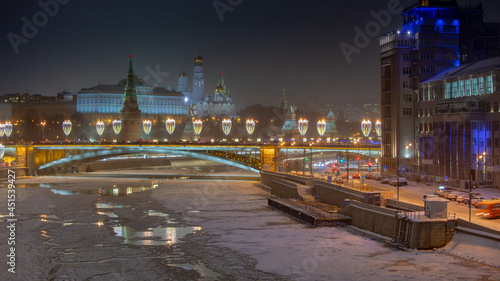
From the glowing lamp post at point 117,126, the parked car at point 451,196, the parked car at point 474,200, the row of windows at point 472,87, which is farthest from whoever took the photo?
the glowing lamp post at point 117,126

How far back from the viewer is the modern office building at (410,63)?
2290 inches

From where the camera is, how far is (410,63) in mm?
58969

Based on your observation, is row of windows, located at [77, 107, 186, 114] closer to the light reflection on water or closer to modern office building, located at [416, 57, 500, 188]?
modern office building, located at [416, 57, 500, 188]

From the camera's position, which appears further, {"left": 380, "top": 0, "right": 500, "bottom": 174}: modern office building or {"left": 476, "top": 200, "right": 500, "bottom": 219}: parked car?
{"left": 380, "top": 0, "right": 500, "bottom": 174}: modern office building

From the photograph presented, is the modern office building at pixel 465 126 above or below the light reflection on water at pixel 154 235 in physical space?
above

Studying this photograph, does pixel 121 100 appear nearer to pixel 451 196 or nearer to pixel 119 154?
pixel 119 154

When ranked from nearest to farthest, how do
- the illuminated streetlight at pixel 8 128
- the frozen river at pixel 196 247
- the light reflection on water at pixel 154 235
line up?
1. the frozen river at pixel 196 247
2. the light reflection on water at pixel 154 235
3. the illuminated streetlight at pixel 8 128

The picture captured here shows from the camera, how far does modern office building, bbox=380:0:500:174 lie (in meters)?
58.2

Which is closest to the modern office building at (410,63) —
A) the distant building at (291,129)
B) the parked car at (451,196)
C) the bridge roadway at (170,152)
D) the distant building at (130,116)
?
the bridge roadway at (170,152)

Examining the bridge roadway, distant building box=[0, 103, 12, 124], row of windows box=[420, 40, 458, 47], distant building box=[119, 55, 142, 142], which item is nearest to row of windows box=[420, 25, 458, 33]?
row of windows box=[420, 40, 458, 47]

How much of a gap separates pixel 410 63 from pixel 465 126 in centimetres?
1440

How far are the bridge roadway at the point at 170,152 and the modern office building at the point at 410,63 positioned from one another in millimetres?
6638

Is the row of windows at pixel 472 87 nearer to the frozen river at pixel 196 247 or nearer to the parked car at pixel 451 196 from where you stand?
the parked car at pixel 451 196

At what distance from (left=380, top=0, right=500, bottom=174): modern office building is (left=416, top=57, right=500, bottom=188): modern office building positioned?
3.71 metres
